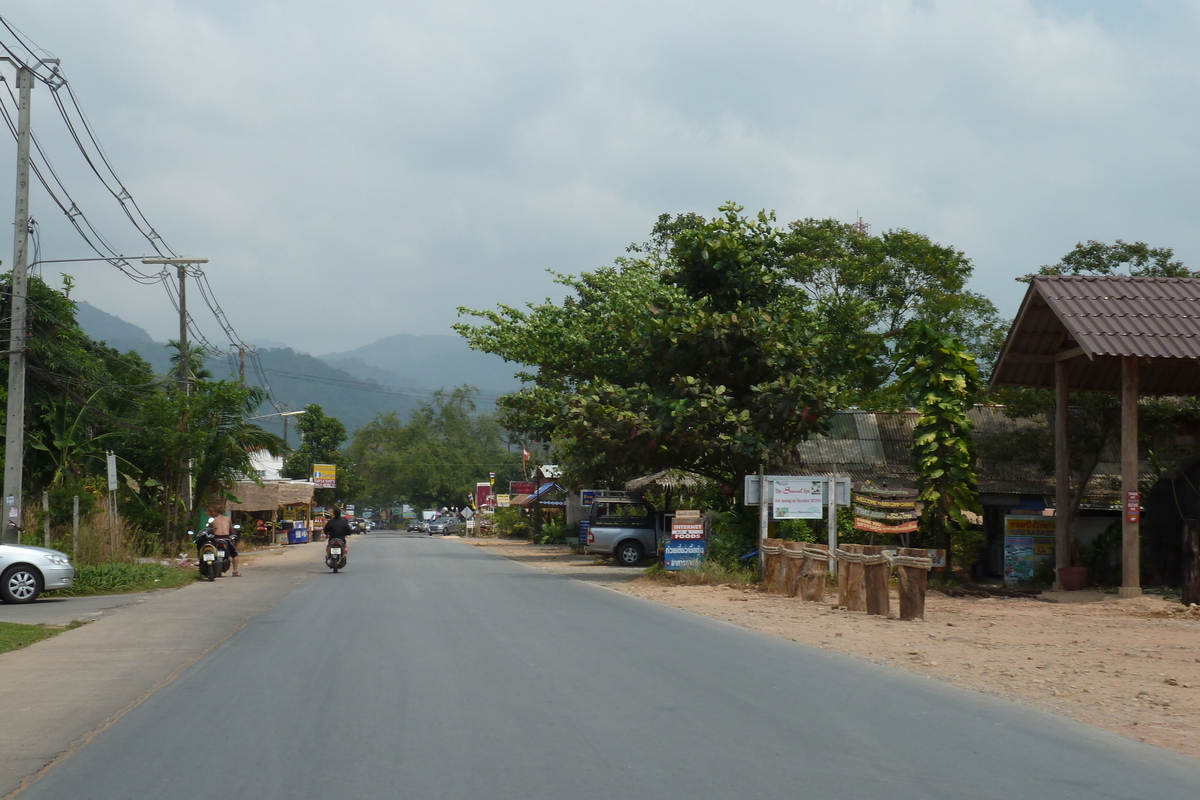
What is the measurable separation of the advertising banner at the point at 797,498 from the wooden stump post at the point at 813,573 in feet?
8.82

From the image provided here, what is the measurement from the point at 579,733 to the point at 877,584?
33.3 feet

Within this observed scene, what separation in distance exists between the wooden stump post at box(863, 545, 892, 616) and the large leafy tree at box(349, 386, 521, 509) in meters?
112

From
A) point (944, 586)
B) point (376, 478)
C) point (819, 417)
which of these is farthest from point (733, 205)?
point (376, 478)

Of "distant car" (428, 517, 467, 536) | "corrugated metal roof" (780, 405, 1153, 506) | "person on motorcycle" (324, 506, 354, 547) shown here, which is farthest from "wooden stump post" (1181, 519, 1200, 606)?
"distant car" (428, 517, 467, 536)

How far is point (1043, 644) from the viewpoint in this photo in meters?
13.2

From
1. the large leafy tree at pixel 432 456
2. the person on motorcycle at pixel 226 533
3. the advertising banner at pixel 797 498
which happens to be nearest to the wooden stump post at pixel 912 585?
the advertising banner at pixel 797 498

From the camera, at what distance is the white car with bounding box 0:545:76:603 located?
18422mm

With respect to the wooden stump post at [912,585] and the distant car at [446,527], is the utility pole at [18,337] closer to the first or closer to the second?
the wooden stump post at [912,585]

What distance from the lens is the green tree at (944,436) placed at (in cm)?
2306

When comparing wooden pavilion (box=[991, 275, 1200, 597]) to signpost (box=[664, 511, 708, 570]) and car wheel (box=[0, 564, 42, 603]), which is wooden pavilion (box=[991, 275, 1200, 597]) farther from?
car wheel (box=[0, 564, 42, 603])

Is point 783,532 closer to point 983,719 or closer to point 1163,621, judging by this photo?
point 1163,621

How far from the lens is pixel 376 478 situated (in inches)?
5143

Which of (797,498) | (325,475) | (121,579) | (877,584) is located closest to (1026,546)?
(797,498)

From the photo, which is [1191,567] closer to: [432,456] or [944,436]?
[944,436]
